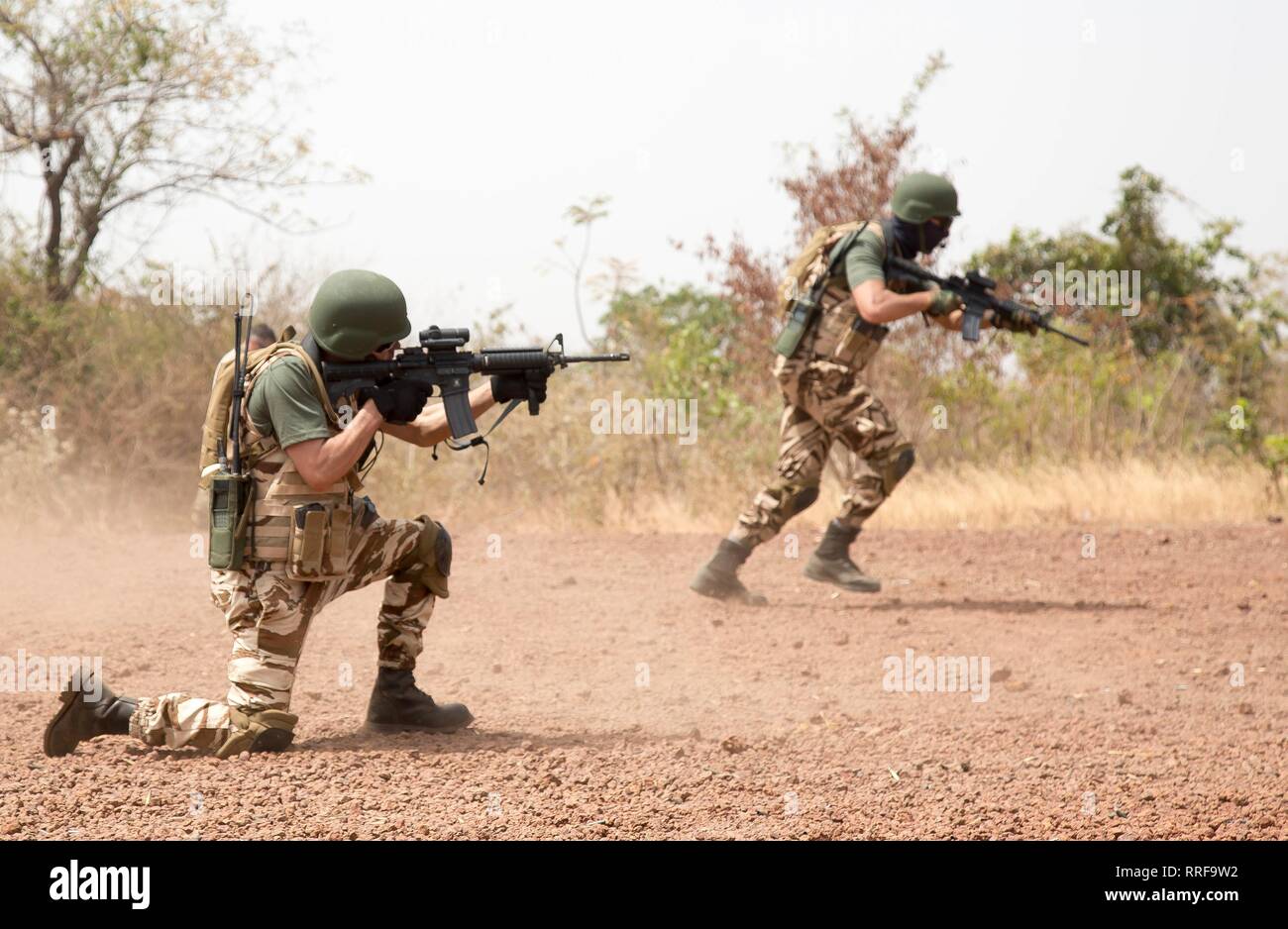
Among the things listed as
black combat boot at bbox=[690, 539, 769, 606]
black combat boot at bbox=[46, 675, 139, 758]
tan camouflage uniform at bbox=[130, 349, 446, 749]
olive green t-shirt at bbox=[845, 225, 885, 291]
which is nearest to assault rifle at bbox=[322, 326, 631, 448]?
tan camouflage uniform at bbox=[130, 349, 446, 749]

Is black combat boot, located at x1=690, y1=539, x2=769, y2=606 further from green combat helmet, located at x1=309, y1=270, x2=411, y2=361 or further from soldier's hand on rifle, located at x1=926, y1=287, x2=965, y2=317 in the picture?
green combat helmet, located at x1=309, y1=270, x2=411, y2=361

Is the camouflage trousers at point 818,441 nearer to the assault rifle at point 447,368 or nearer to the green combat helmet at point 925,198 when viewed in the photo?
the green combat helmet at point 925,198

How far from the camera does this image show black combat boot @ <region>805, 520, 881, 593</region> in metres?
7.26

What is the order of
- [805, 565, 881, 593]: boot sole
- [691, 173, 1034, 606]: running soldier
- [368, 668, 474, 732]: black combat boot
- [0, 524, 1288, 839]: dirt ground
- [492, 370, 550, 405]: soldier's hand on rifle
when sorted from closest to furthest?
[0, 524, 1288, 839]: dirt ground
[492, 370, 550, 405]: soldier's hand on rifle
[368, 668, 474, 732]: black combat boot
[691, 173, 1034, 606]: running soldier
[805, 565, 881, 593]: boot sole

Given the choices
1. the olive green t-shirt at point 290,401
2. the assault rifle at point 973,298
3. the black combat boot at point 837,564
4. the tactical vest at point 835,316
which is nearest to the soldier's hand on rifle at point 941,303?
the assault rifle at point 973,298

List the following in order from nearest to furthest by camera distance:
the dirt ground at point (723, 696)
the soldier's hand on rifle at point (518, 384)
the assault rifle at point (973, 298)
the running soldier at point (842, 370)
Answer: the dirt ground at point (723, 696), the soldier's hand on rifle at point (518, 384), the running soldier at point (842, 370), the assault rifle at point (973, 298)

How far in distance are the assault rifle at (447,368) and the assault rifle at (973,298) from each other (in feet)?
10.1

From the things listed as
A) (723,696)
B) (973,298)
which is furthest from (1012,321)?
(723,696)

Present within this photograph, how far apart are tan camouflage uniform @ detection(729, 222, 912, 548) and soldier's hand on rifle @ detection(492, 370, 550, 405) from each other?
2725 millimetres

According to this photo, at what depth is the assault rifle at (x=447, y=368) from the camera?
421cm

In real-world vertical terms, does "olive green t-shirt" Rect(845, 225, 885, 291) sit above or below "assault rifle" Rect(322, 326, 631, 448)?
above

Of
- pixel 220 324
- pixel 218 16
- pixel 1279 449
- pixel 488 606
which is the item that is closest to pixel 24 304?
pixel 220 324

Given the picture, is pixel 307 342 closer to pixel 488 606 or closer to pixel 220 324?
pixel 488 606

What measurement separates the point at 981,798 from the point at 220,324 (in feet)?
28.3
